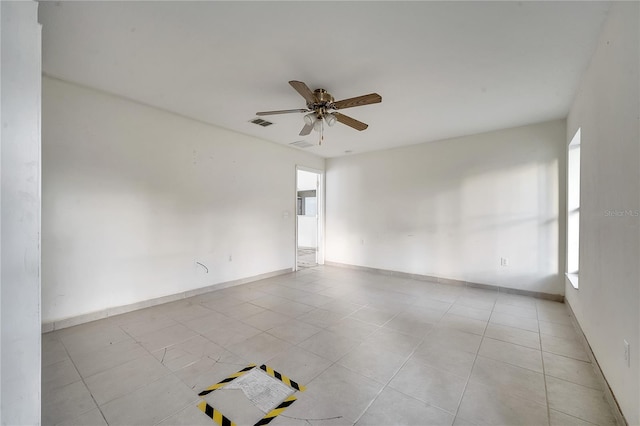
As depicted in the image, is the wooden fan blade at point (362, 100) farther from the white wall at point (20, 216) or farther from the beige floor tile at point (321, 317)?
the beige floor tile at point (321, 317)

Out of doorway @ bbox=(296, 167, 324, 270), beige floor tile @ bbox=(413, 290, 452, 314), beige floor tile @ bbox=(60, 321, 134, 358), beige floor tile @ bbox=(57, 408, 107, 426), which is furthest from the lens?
doorway @ bbox=(296, 167, 324, 270)

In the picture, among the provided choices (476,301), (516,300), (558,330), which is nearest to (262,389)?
(558,330)

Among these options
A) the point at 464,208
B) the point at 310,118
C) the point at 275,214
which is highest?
the point at 310,118

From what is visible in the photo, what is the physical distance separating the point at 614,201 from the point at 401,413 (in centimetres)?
204

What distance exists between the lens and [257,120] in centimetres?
401

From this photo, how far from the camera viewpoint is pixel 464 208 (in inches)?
186

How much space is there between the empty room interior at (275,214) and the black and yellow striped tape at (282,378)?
0.07 feet

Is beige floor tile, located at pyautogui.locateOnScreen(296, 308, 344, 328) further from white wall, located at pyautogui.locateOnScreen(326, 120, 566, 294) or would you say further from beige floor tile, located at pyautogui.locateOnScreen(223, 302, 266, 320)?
white wall, located at pyautogui.locateOnScreen(326, 120, 566, 294)

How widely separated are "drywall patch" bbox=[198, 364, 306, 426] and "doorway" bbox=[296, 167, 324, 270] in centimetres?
420

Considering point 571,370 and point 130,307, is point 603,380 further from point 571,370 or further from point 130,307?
point 130,307

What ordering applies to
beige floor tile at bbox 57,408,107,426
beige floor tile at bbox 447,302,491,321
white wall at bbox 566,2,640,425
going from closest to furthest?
white wall at bbox 566,2,640,425, beige floor tile at bbox 57,408,107,426, beige floor tile at bbox 447,302,491,321

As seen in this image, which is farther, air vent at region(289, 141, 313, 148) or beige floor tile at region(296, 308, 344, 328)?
air vent at region(289, 141, 313, 148)

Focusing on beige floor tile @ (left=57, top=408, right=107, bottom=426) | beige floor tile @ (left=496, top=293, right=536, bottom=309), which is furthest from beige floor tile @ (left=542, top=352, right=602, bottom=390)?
beige floor tile @ (left=57, top=408, right=107, bottom=426)

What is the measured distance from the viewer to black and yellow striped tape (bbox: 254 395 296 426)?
1666 millimetres
